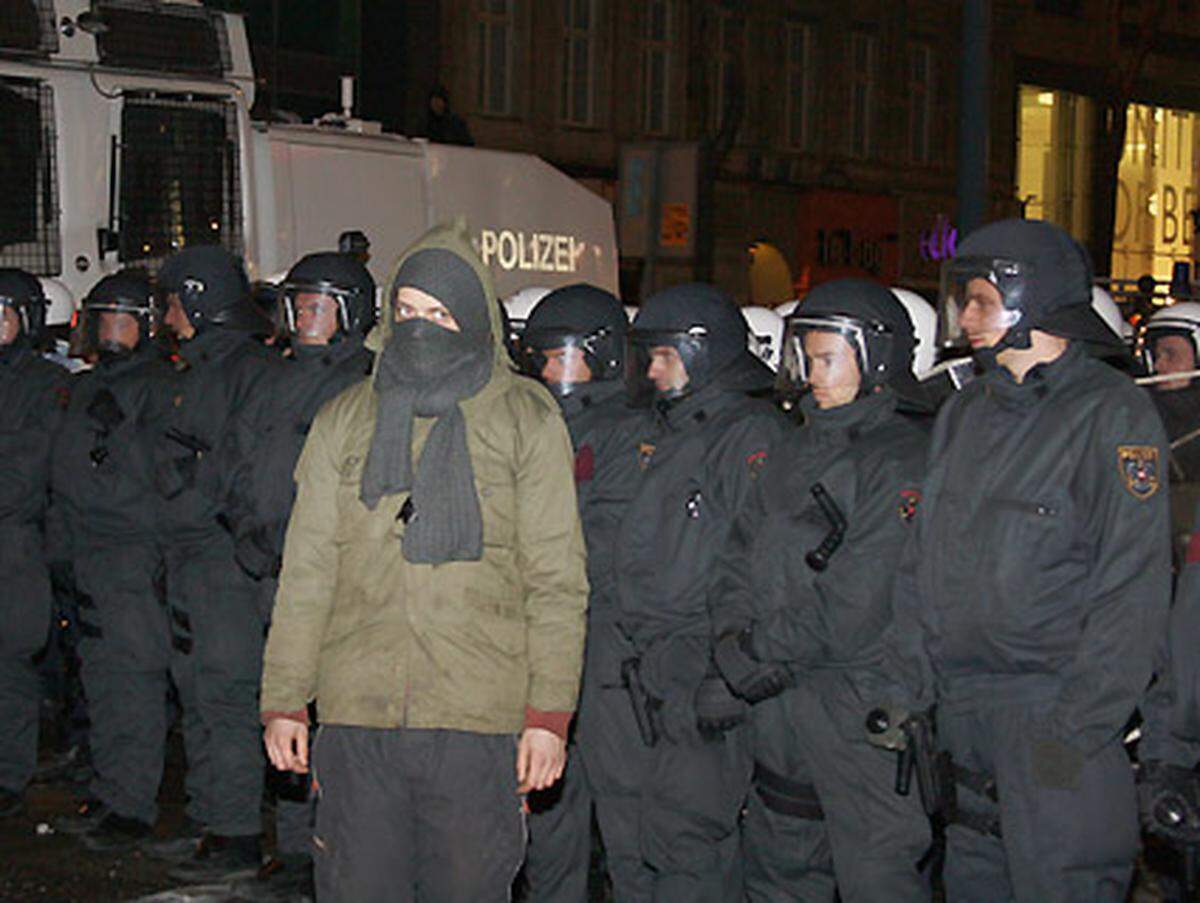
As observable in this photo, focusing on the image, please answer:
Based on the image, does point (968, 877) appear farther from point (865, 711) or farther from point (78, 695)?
point (78, 695)

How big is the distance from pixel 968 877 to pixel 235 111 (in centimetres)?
790

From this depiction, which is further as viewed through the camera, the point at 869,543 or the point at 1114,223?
the point at 1114,223

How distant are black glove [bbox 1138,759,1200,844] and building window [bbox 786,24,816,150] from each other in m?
27.3

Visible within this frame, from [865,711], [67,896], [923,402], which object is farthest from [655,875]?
[67,896]

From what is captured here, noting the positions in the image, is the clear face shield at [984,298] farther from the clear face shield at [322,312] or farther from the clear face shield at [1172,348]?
the clear face shield at [1172,348]

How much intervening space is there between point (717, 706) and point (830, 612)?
500 mm

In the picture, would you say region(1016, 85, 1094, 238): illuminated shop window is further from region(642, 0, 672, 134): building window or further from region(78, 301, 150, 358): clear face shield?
region(78, 301, 150, 358): clear face shield

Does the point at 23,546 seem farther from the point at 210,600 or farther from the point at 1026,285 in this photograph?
the point at 1026,285

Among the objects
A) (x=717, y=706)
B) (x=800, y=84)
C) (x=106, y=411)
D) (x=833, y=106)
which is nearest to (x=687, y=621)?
(x=717, y=706)

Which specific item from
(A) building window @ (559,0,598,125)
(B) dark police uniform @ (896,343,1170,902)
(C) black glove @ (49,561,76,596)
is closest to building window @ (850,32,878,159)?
(A) building window @ (559,0,598,125)

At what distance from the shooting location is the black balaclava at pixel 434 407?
4.54 metres

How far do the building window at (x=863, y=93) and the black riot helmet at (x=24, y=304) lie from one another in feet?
84.5

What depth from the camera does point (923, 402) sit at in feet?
18.8

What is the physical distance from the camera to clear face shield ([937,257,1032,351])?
4.86m
